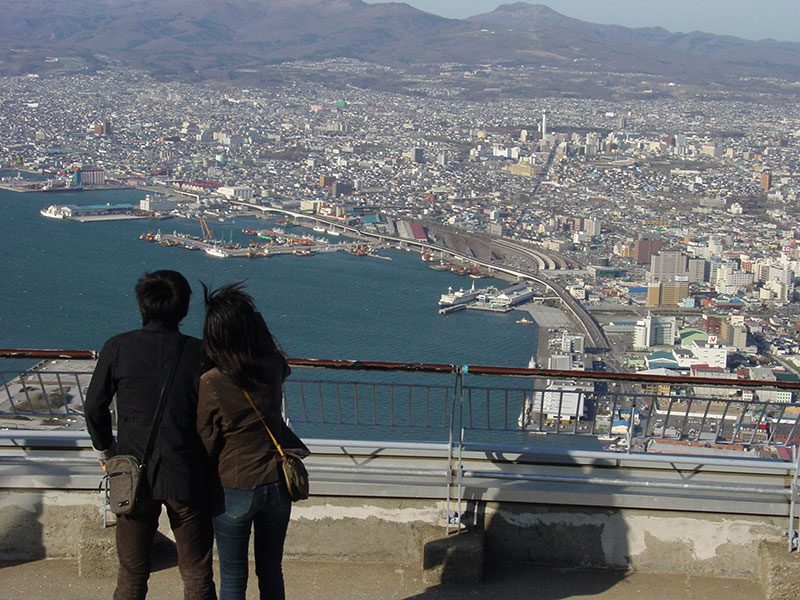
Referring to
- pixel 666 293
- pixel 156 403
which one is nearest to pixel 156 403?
pixel 156 403

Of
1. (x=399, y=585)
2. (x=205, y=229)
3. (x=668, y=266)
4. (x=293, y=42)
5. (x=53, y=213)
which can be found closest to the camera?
(x=399, y=585)

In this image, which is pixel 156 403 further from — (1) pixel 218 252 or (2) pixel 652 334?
(1) pixel 218 252

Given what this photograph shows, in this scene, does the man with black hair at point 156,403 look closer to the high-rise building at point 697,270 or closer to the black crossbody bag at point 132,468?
the black crossbody bag at point 132,468

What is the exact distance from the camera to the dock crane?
15.8 meters

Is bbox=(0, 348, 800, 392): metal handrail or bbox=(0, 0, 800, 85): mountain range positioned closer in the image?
bbox=(0, 348, 800, 392): metal handrail

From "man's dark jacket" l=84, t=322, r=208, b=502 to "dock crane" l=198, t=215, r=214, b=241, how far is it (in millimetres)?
14461

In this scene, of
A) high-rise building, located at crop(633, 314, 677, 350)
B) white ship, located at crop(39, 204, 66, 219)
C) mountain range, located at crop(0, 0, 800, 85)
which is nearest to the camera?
high-rise building, located at crop(633, 314, 677, 350)

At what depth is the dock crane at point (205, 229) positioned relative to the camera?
15762mm

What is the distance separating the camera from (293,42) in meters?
57.3

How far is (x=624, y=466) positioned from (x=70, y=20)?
62.4m

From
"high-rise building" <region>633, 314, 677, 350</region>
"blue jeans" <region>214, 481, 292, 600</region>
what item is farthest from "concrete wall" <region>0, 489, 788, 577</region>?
"high-rise building" <region>633, 314, 677, 350</region>

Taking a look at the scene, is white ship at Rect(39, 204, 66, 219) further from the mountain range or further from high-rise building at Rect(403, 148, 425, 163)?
the mountain range

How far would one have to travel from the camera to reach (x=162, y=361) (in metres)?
1.16

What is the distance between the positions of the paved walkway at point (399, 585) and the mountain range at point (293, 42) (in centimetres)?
4305
